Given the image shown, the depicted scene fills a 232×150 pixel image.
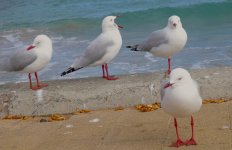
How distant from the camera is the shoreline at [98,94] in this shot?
631 cm

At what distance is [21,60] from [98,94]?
119 cm

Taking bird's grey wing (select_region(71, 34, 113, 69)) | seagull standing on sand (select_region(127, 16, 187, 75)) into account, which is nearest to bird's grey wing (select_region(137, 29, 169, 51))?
seagull standing on sand (select_region(127, 16, 187, 75))

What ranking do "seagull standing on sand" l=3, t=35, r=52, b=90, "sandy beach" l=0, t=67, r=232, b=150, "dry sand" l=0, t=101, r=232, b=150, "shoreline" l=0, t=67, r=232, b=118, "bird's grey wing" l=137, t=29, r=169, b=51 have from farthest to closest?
1. "bird's grey wing" l=137, t=29, r=169, b=51
2. "seagull standing on sand" l=3, t=35, r=52, b=90
3. "shoreline" l=0, t=67, r=232, b=118
4. "sandy beach" l=0, t=67, r=232, b=150
5. "dry sand" l=0, t=101, r=232, b=150

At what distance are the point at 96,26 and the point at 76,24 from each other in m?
0.80

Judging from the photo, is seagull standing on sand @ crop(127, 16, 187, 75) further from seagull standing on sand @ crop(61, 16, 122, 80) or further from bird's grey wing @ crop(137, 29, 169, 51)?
seagull standing on sand @ crop(61, 16, 122, 80)

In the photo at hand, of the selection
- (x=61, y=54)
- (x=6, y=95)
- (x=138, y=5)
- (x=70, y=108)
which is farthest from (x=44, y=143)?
(x=138, y=5)

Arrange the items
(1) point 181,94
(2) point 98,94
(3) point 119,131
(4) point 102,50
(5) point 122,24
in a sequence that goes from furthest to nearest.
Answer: (5) point 122,24 < (4) point 102,50 < (2) point 98,94 < (3) point 119,131 < (1) point 181,94

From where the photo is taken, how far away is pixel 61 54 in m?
12.5

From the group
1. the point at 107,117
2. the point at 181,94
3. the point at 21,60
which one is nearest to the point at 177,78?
the point at 181,94

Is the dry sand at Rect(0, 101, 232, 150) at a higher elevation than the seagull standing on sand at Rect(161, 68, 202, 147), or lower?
lower

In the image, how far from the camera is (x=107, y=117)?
5.95 metres

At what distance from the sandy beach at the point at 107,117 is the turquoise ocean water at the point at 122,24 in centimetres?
333

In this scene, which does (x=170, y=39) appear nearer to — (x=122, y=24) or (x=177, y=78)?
(x=177, y=78)

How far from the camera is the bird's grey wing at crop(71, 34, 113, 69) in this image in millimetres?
7086
